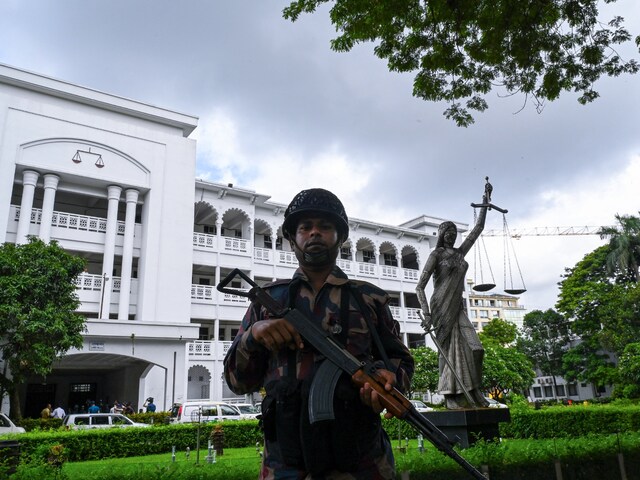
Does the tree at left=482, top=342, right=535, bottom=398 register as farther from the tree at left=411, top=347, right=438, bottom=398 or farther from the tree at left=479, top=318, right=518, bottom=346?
the tree at left=479, top=318, right=518, bottom=346

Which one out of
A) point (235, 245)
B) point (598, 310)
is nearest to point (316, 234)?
point (235, 245)

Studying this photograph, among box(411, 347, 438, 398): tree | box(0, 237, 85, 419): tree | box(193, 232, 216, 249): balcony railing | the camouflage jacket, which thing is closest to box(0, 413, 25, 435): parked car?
box(0, 237, 85, 419): tree

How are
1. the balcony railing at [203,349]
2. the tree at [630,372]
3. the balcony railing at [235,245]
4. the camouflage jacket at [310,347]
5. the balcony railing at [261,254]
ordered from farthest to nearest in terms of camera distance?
1. the balcony railing at [261,254]
2. the balcony railing at [235,245]
3. the tree at [630,372]
4. the balcony railing at [203,349]
5. the camouflage jacket at [310,347]

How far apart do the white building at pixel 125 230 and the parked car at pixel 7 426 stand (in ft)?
15.9

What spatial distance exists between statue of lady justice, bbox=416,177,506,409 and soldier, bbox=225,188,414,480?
4.08m

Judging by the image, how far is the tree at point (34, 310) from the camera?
1662 centimetres

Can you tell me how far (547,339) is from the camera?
4766cm

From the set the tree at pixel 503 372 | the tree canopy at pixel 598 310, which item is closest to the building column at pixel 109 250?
the tree at pixel 503 372

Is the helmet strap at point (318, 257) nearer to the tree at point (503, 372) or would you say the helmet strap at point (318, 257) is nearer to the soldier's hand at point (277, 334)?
the soldier's hand at point (277, 334)

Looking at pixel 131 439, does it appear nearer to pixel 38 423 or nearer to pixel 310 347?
pixel 38 423

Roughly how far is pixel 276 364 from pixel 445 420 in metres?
4.48

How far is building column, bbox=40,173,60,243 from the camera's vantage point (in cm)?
2276

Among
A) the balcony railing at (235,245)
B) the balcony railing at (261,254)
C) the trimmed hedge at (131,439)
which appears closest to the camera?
the trimmed hedge at (131,439)

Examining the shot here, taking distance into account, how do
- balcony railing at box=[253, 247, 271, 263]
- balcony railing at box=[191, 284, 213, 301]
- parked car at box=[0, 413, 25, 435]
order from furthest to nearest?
balcony railing at box=[253, 247, 271, 263] < balcony railing at box=[191, 284, 213, 301] < parked car at box=[0, 413, 25, 435]
